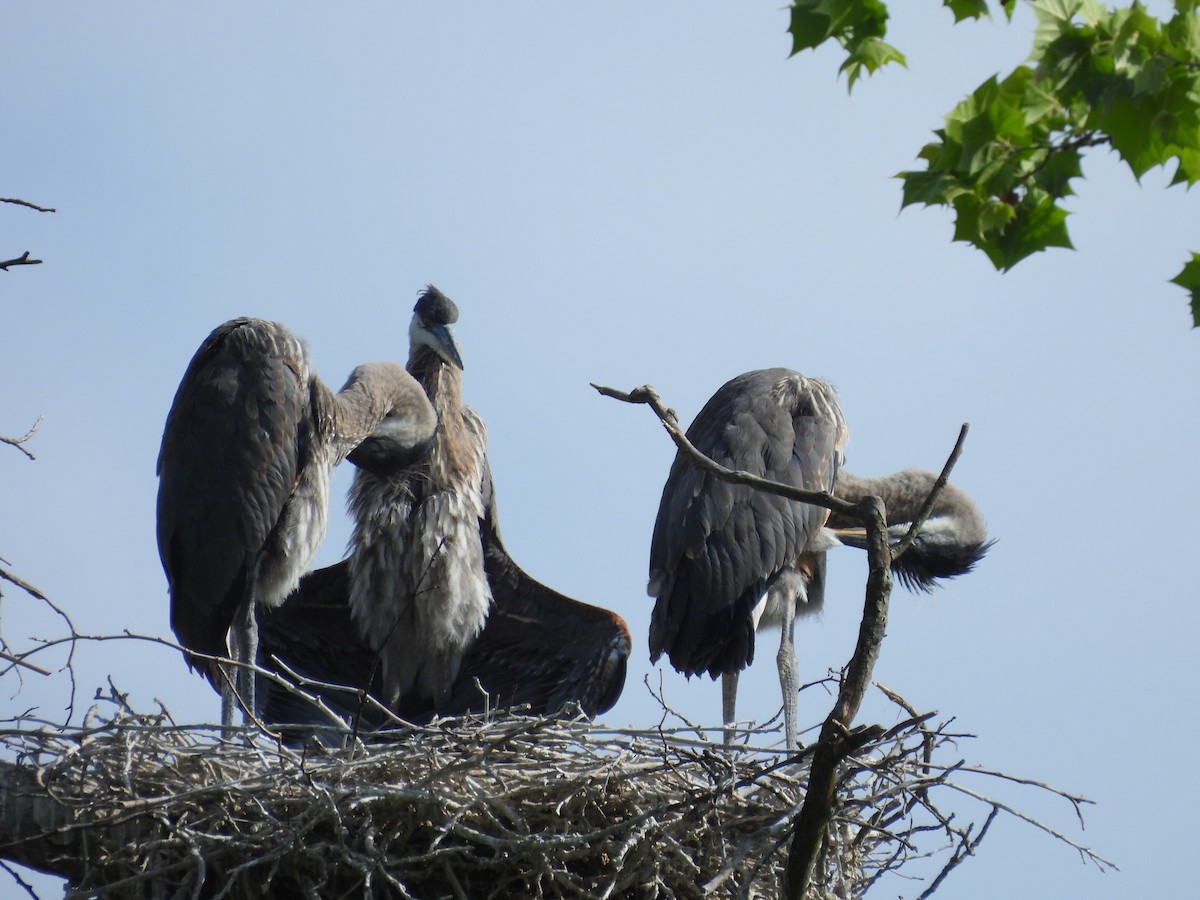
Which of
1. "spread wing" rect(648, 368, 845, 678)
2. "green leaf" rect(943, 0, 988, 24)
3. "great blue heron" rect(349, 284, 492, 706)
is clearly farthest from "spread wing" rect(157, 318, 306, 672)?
"green leaf" rect(943, 0, 988, 24)

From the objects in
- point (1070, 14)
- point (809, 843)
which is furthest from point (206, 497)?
point (1070, 14)

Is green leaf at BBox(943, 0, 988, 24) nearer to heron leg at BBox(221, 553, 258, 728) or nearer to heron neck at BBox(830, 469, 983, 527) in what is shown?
heron leg at BBox(221, 553, 258, 728)

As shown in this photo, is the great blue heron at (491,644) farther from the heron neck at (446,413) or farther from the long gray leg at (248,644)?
the long gray leg at (248,644)

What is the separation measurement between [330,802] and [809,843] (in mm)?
1916

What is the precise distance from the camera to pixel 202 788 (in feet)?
16.8

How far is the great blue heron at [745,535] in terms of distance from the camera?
771cm

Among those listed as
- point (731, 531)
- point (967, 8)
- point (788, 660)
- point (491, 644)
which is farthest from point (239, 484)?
point (967, 8)

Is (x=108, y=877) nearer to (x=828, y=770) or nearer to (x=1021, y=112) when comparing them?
(x=828, y=770)

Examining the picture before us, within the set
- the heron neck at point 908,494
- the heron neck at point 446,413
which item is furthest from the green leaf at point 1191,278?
the heron neck at point 908,494

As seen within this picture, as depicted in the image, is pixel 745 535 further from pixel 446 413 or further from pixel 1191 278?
pixel 1191 278

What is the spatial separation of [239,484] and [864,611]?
4348 millimetres

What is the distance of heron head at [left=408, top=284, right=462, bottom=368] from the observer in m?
8.78

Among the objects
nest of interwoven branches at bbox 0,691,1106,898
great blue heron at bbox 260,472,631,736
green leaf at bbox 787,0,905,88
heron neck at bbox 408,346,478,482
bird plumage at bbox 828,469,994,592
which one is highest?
bird plumage at bbox 828,469,994,592

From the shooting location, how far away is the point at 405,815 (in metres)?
5.23
